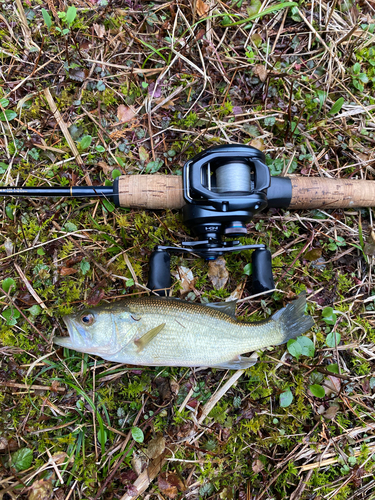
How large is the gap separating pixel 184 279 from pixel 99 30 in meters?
2.77

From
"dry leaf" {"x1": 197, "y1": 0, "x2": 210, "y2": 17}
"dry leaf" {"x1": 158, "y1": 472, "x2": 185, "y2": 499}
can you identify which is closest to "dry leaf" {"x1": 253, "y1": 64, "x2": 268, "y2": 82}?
"dry leaf" {"x1": 197, "y1": 0, "x2": 210, "y2": 17}

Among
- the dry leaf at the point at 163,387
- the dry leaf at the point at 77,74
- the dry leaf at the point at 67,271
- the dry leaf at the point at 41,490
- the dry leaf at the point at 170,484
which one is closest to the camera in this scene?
the dry leaf at the point at 41,490

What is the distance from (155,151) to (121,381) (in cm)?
231

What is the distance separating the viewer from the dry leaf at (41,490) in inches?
109

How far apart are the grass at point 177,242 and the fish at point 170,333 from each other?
28cm

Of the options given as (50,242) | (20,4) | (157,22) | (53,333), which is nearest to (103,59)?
(157,22)

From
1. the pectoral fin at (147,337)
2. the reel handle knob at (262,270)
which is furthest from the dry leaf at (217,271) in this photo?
the pectoral fin at (147,337)

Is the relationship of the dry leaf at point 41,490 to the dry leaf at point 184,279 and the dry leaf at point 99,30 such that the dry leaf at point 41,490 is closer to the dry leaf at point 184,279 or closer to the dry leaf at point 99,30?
the dry leaf at point 184,279

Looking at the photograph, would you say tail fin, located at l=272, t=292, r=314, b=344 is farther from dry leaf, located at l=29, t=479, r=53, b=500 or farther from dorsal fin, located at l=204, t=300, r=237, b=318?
dry leaf, located at l=29, t=479, r=53, b=500

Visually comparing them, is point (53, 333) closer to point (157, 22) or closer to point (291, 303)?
point (291, 303)

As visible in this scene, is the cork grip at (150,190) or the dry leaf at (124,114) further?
the dry leaf at (124,114)

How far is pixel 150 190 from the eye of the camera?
9.61 feet

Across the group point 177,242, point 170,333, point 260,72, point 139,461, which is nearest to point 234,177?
point 177,242

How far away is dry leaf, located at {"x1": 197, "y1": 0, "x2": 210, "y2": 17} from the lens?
11.4ft
